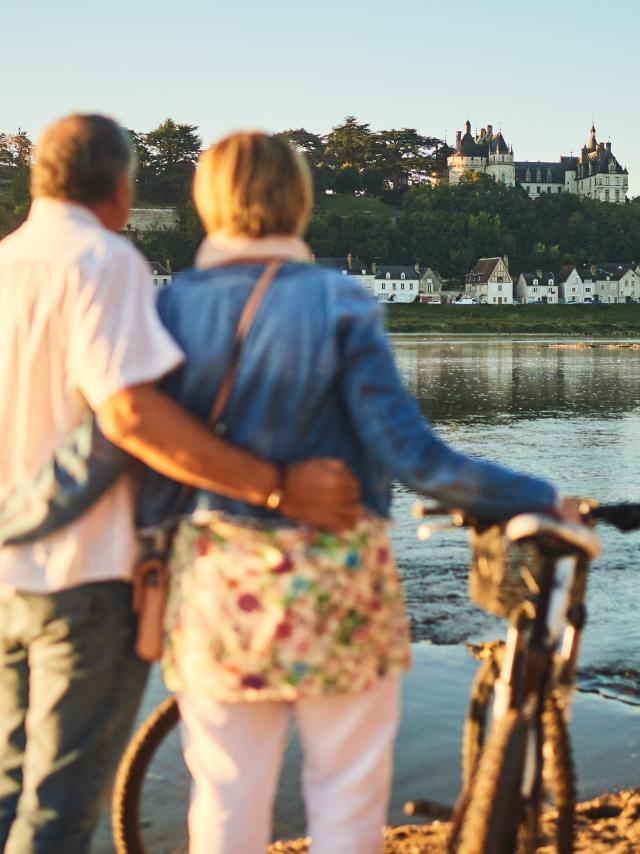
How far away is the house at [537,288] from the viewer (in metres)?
128

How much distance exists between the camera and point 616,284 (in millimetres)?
133375

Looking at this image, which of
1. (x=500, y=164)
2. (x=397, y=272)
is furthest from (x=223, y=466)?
(x=500, y=164)

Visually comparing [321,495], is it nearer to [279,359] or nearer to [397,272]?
[279,359]

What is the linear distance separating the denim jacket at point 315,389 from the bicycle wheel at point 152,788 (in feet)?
2.57

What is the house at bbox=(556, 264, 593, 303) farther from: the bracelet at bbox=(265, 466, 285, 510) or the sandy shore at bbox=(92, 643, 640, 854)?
the bracelet at bbox=(265, 466, 285, 510)

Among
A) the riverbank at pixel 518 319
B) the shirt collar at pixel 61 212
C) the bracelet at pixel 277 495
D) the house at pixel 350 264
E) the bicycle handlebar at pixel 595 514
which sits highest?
the house at pixel 350 264

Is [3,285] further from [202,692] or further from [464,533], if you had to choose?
[464,533]

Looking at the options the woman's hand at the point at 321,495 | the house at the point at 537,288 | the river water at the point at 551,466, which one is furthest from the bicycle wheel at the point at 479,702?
the house at the point at 537,288

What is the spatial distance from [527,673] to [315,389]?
0.67 m

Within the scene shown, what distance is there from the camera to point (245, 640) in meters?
2.05

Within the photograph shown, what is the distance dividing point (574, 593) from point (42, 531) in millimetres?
1028

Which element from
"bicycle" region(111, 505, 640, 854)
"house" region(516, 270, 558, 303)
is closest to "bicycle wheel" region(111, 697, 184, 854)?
"bicycle" region(111, 505, 640, 854)

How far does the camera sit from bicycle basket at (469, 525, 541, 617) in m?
2.21

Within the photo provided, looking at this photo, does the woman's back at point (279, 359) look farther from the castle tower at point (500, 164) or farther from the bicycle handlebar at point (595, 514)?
the castle tower at point (500, 164)
